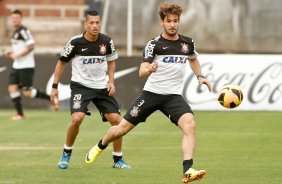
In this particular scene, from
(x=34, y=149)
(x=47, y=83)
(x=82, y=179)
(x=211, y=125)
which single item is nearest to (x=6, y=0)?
(x=47, y=83)

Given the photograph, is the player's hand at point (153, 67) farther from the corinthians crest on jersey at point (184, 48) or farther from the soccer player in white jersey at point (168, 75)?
the corinthians crest on jersey at point (184, 48)

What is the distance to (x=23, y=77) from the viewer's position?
21.5 metres

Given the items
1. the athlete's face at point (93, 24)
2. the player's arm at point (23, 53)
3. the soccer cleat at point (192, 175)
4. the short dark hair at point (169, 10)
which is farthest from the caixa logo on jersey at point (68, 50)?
the player's arm at point (23, 53)

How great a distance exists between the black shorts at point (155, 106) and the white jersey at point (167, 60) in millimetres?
74

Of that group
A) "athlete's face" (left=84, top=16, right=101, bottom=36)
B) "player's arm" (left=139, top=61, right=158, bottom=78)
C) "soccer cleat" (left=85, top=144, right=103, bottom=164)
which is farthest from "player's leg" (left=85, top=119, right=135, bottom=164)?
"athlete's face" (left=84, top=16, right=101, bottom=36)

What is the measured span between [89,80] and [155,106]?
168 centimetres

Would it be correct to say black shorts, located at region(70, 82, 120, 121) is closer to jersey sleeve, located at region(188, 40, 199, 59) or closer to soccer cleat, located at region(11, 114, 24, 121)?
jersey sleeve, located at region(188, 40, 199, 59)

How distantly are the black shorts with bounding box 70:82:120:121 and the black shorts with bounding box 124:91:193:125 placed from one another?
45.7 inches

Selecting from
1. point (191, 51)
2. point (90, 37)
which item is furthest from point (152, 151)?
point (191, 51)

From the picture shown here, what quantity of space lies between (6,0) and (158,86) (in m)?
23.2

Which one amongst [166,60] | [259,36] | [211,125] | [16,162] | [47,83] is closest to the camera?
[166,60]

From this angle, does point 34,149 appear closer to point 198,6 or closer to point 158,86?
point 158,86

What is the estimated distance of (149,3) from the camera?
30.6 m

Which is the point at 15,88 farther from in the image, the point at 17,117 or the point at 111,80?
the point at 111,80
